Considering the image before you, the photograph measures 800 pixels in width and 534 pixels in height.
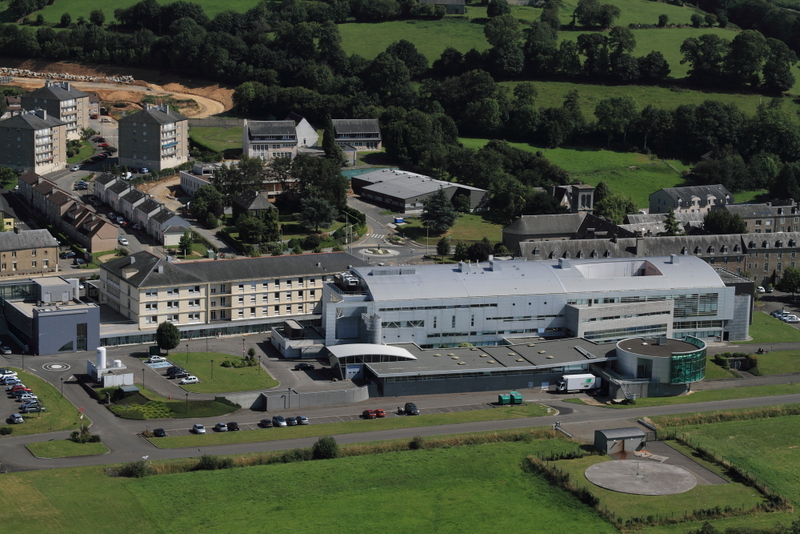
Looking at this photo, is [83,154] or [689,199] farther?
[83,154]

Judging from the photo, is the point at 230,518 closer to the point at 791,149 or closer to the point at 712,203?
the point at 712,203

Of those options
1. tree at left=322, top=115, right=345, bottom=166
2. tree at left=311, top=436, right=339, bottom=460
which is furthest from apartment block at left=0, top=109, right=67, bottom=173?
tree at left=311, top=436, right=339, bottom=460

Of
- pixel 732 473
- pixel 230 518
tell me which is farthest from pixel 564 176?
pixel 230 518

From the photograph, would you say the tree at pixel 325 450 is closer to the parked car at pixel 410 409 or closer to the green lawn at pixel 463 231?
the parked car at pixel 410 409

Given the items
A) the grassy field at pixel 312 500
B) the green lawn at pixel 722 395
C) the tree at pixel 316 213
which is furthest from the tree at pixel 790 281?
the grassy field at pixel 312 500

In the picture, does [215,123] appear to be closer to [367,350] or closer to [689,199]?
Result: [689,199]

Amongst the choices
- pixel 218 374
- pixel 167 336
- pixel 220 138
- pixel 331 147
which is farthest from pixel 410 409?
pixel 220 138
